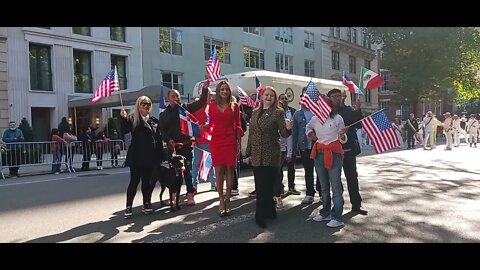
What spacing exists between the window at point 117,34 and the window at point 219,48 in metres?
7.05

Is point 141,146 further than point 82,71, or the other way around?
point 82,71

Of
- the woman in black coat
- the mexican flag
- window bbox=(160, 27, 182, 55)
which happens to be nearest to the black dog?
the woman in black coat

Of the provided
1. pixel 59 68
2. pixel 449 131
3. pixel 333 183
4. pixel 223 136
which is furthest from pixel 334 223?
pixel 59 68

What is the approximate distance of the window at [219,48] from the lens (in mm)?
33344

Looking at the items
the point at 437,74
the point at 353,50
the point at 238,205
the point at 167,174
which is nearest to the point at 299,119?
the point at 238,205

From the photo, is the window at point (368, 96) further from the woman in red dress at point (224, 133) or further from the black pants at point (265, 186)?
the black pants at point (265, 186)

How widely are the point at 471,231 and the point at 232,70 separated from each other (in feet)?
99.9

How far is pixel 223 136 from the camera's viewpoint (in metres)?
6.60

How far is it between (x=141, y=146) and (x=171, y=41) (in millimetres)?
25004

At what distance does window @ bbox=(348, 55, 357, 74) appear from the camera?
1999 inches

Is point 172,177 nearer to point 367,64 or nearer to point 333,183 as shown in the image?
point 333,183

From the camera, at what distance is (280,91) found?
48.0 ft
